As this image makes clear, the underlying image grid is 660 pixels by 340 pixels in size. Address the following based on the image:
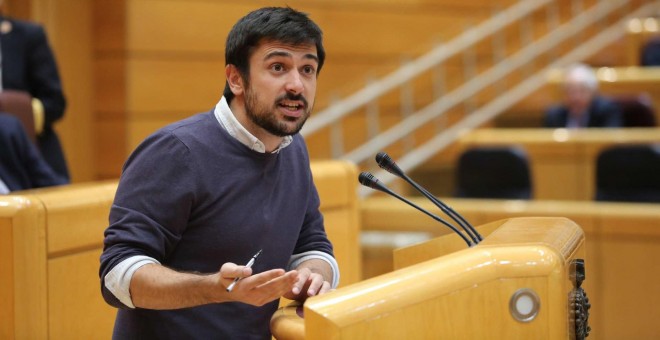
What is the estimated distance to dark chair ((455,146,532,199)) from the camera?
14.7 feet

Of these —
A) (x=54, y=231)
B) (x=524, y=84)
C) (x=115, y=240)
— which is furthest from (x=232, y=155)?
(x=524, y=84)

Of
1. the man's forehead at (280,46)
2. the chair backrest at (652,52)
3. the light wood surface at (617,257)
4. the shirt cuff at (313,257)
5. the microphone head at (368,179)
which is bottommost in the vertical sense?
the light wood surface at (617,257)

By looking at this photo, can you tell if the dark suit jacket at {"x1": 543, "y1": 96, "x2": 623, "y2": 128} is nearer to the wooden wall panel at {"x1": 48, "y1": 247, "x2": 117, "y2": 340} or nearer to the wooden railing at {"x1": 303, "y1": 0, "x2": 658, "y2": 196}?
the wooden railing at {"x1": 303, "y1": 0, "x2": 658, "y2": 196}

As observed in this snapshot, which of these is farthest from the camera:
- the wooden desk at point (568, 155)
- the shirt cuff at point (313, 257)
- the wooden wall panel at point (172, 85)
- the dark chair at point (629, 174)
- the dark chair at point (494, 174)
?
the wooden wall panel at point (172, 85)

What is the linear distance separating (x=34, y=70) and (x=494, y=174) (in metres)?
2.11

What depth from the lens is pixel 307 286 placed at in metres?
1.68

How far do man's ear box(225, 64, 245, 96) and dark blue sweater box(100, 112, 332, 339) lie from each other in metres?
0.07

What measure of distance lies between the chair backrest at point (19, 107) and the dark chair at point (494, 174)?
2.14 meters

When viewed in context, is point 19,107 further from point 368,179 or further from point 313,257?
point 368,179

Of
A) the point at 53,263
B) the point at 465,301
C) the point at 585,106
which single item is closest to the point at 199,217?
the point at 465,301

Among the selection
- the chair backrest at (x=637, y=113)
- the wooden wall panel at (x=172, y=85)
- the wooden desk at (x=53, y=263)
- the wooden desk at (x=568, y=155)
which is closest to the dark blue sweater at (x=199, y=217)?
the wooden desk at (x=53, y=263)

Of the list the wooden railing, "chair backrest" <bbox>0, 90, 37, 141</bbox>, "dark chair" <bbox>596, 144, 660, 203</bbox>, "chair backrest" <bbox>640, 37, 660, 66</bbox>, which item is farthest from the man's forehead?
"chair backrest" <bbox>640, 37, 660, 66</bbox>

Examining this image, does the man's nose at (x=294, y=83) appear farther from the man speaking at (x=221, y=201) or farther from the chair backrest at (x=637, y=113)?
the chair backrest at (x=637, y=113)

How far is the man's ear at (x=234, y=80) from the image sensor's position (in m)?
1.69
